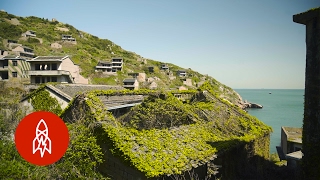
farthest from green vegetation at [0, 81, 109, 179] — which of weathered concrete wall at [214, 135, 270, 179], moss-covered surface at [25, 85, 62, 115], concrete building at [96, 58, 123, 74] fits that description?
concrete building at [96, 58, 123, 74]

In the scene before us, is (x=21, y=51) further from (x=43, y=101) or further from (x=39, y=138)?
(x=39, y=138)

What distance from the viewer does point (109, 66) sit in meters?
82.2

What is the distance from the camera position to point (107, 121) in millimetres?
8555

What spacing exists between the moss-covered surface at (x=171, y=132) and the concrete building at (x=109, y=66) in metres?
67.8

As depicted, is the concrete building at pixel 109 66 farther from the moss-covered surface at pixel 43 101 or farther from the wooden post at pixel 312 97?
the wooden post at pixel 312 97

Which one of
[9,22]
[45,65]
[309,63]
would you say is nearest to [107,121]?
[309,63]

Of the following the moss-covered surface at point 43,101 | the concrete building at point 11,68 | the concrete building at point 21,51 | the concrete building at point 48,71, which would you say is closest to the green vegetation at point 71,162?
the moss-covered surface at point 43,101

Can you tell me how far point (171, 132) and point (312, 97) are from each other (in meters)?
5.56

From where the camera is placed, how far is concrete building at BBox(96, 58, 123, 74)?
3140 inches

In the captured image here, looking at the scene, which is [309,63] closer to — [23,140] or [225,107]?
[225,107]

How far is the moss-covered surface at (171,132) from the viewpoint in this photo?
763 centimetres

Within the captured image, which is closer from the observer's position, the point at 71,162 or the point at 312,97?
the point at 312,97

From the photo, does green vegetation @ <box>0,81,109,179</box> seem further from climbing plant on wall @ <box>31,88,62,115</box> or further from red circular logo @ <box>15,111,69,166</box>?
climbing plant on wall @ <box>31,88,62,115</box>

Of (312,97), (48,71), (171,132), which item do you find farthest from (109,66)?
(312,97)
